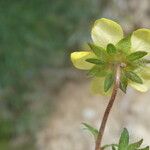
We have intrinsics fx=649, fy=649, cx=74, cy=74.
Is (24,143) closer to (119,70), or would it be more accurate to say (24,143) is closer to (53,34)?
(53,34)

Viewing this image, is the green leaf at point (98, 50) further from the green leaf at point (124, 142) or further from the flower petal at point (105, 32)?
the green leaf at point (124, 142)

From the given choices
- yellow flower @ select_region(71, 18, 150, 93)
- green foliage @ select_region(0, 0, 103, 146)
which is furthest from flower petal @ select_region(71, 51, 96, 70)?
green foliage @ select_region(0, 0, 103, 146)

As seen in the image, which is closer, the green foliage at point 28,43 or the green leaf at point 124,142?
the green leaf at point 124,142

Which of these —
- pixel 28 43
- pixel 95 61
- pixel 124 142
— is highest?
pixel 95 61

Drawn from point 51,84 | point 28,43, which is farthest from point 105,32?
point 51,84

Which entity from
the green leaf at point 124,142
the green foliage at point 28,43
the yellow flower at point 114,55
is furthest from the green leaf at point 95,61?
the green foliage at point 28,43

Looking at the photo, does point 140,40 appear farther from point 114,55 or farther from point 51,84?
point 51,84
